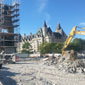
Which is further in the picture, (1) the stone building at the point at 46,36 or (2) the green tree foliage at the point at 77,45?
(1) the stone building at the point at 46,36

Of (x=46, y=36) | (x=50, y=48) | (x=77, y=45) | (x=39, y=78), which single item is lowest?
(x=39, y=78)

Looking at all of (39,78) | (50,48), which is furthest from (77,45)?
(39,78)

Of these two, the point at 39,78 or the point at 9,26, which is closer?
the point at 39,78

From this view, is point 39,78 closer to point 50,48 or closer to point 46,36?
point 50,48

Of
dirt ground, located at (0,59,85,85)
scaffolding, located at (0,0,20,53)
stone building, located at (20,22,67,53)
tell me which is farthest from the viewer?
stone building, located at (20,22,67,53)

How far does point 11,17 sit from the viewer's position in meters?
73.2

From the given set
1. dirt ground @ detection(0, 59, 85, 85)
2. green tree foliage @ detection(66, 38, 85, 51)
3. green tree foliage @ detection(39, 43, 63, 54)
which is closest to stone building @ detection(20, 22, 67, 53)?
green tree foliage @ detection(66, 38, 85, 51)

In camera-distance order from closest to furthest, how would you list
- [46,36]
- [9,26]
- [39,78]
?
[39,78], [9,26], [46,36]

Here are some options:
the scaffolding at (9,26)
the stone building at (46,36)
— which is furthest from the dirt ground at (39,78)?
the stone building at (46,36)

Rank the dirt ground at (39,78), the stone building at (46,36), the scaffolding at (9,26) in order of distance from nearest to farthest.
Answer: the dirt ground at (39,78) < the scaffolding at (9,26) < the stone building at (46,36)

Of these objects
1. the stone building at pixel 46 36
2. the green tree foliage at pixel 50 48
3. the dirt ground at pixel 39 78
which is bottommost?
the dirt ground at pixel 39 78

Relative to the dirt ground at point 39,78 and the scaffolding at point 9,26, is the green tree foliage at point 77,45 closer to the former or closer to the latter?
the scaffolding at point 9,26

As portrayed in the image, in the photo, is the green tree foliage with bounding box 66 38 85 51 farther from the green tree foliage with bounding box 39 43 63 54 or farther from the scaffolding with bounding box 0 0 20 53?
the scaffolding with bounding box 0 0 20 53

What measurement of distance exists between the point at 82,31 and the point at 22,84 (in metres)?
26.2
